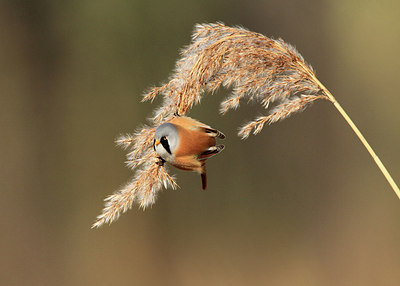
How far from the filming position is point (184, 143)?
62 cm

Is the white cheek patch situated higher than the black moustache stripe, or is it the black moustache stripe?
the black moustache stripe

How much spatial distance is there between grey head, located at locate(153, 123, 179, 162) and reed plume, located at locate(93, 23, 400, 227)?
0.22ft

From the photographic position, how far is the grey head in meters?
0.60

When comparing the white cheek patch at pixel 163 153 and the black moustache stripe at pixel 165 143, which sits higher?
the black moustache stripe at pixel 165 143

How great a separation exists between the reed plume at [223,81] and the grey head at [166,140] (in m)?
0.07

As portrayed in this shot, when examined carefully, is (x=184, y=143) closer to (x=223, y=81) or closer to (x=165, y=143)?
(x=165, y=143)

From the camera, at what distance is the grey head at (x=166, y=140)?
603 millimetres

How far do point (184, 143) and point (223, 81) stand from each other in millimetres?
177

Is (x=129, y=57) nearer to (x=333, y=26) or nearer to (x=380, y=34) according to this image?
(x=333, y=26)

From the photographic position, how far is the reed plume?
67 centimetres

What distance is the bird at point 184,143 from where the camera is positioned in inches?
23.8

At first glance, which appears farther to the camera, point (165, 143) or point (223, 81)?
point (223, 81)

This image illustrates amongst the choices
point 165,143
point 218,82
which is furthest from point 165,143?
point 218,82

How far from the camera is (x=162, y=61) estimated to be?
1.56 m
